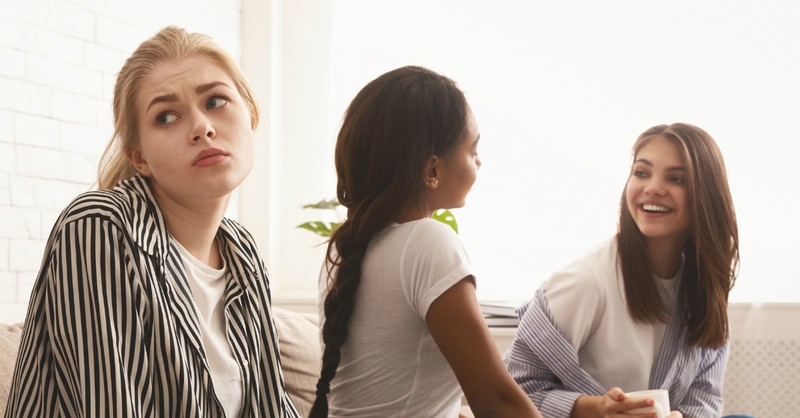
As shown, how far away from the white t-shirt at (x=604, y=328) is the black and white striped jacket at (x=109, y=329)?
4.27 ft

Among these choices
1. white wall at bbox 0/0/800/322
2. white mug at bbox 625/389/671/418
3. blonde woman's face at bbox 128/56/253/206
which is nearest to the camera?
blonde woman's face at bbox 128/56/253/206

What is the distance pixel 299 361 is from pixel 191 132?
3.93 feet

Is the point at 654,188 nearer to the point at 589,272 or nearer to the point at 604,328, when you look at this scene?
the point at 589,272

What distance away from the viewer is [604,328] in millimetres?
2336

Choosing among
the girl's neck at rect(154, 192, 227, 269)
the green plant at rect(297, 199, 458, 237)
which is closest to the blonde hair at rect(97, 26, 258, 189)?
the girl's neck at rect(154, 192, 227, 269)

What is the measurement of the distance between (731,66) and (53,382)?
3.35 m

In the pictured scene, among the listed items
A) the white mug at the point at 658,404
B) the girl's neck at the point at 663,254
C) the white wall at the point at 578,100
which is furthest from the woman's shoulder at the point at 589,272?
the white wall at the point at 578,100

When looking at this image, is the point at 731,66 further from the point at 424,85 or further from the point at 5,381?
the point at 5,381

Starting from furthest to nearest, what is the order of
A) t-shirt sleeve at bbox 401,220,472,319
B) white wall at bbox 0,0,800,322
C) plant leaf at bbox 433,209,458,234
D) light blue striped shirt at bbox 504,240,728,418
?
white wall at bbox 0,0,800,322 < plant leaf at bbox 433,209,458,234 < light blue striped shirt at bbox 504,240,728,418 < t-shirt sleeve at bbox 401,220,472,319

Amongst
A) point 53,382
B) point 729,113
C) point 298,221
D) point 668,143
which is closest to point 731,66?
point 729,113

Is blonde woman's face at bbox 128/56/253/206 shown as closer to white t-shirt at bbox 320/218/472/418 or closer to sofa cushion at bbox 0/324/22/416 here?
white t-shirt at bbox 320/218/472/418

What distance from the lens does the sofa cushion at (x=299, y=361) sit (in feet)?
7.52

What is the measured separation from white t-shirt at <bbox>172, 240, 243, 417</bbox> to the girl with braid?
283 millimetres

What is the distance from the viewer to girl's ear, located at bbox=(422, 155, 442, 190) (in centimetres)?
157
